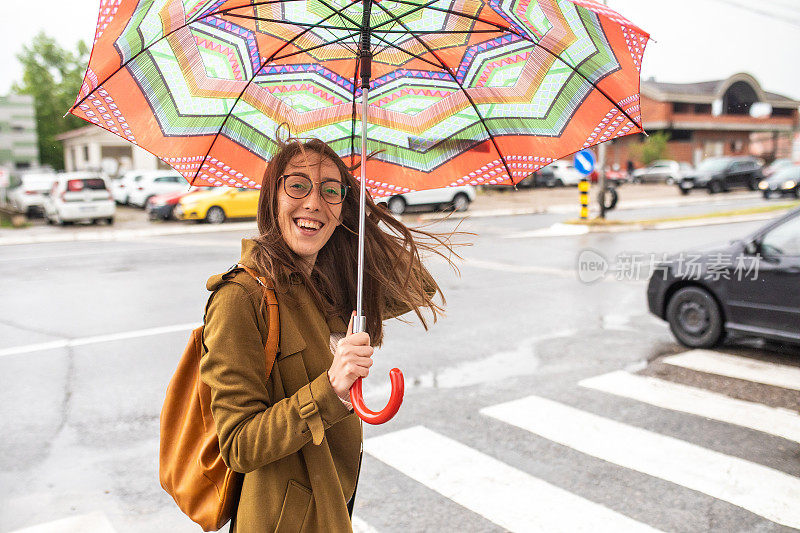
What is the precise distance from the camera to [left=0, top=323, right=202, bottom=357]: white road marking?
6.81 metres

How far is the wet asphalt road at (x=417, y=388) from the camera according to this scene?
3822mm

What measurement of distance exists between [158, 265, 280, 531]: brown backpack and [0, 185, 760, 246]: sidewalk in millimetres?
8909

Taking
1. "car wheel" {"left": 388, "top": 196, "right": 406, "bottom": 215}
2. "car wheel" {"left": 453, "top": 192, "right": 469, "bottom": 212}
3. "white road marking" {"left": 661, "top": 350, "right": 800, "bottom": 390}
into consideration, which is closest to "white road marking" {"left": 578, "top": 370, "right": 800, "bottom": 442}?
"white road marking" {"left": 661, "top": 350, "right": 800, "bottom": 390}

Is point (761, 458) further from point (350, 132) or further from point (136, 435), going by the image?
point (136, 435)

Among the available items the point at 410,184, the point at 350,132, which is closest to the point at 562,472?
the point at 410,184

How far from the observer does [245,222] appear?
22141 mm

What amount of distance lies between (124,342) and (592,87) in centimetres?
622

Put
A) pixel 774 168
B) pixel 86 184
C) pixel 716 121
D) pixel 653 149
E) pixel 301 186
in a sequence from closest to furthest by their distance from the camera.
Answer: pixel 301 186
pixel 86 184
pixel 774 168
pixel 653 149
pixel 716 121

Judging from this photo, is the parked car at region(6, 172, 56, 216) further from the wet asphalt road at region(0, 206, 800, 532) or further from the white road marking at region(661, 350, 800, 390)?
the white road marking at region(661, 350, 800, 390)

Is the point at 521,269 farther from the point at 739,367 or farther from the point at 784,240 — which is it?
the point at 784,240

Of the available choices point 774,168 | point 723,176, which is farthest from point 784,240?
point 774,168

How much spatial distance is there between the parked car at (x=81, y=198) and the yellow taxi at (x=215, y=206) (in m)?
2.19

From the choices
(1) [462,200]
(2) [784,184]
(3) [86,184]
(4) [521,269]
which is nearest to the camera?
(4) [521,269]

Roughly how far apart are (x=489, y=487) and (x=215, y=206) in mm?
18458
